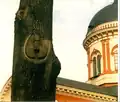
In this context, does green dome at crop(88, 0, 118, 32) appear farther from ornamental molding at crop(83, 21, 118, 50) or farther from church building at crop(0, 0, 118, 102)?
ornamental molding at crop(83, 21, 118, 50)

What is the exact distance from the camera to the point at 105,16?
Answer: 3159cm

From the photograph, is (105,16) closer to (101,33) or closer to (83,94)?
(101,33)

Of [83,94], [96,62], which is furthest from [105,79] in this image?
[83,94]

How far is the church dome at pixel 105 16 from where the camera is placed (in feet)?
102

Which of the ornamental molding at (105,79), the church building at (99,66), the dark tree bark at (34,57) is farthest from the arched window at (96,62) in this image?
the dark tree bark at (34,57)

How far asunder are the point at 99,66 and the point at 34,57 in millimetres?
27603

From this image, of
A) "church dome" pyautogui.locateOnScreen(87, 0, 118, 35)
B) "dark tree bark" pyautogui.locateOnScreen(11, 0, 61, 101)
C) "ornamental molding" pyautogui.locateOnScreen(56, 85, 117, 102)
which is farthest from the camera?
"church dome" pyautogui.locateOnScreen(87, 0, 118, 35)

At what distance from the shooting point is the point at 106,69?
2916 cm

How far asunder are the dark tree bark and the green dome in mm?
28374

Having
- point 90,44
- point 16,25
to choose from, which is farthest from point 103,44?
point 16,25

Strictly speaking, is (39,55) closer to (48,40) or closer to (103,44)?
(48,40)

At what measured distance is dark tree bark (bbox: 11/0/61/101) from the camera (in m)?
2.29

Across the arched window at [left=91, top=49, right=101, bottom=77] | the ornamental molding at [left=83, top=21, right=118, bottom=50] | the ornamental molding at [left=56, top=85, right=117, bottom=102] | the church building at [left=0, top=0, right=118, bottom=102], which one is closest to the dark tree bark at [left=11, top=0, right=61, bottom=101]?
the ornamental molding at [left=56, top=85, right=117, bottom=102]

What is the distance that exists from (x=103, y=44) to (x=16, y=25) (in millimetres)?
27762
